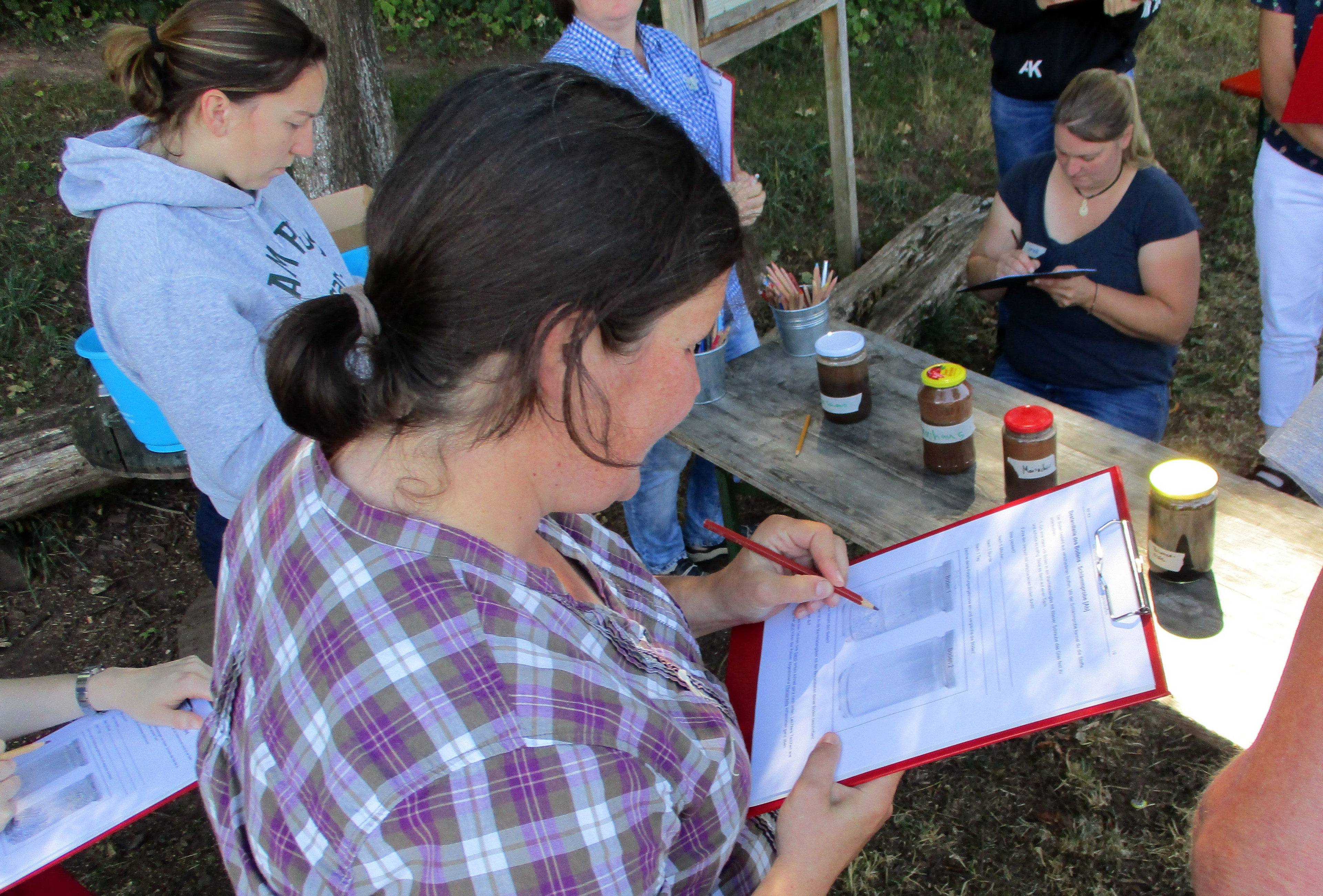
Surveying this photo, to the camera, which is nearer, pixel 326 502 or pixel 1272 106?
pixel 326 502

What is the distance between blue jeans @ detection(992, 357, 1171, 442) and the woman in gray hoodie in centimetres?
211

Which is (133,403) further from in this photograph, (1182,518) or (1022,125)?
(1022,125)

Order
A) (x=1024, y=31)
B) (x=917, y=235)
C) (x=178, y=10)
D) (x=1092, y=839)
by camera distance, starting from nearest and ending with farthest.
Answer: (x=178, y=10) < (x=1092, y=839) < (x=1024, y=31) < (x=917, y=235)

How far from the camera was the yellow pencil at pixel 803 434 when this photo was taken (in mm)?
2355

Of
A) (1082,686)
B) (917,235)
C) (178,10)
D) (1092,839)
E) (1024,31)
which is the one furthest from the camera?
(917,235)

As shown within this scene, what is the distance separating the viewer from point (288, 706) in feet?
2.97

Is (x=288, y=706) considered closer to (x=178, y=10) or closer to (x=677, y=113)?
(x=178, y=10)

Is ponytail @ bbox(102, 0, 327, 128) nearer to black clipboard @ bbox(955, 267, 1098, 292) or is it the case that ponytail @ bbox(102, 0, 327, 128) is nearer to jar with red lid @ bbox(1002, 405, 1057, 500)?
jar with red lid @ bbox(1002, 405, 1057, 500)

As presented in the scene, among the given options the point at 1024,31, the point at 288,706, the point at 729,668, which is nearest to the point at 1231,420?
the point at 1024,31

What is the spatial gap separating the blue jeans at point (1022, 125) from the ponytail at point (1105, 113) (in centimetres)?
106

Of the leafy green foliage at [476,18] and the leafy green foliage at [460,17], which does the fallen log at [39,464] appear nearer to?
the leafy green foliage at [460,17]

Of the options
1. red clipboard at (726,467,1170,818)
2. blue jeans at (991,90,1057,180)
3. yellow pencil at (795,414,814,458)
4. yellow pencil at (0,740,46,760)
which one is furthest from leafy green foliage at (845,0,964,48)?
yellow pencil at (0,740,46,760)

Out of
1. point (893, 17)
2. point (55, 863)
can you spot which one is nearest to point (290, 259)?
point (55, 863)

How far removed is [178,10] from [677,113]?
141 cm
